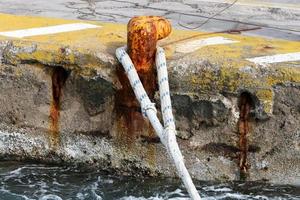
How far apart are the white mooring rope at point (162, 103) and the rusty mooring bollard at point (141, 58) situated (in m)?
0.07

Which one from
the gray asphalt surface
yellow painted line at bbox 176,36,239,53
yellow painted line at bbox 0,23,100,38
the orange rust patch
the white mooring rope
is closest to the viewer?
the white mooring rope

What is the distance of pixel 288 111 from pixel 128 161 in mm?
1142

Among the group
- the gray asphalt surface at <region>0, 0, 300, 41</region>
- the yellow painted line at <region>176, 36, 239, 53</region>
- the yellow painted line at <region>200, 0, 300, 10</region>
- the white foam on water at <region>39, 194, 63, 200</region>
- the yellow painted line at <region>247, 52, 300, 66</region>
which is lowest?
the white foam on water at <region>39, 194, 63, 200</region>

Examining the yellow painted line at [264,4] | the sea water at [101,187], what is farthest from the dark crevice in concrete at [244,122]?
the yellow painted line at [264,4]

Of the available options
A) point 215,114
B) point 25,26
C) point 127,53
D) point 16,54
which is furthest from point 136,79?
point 25,26

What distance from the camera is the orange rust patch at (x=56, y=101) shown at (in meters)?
5.22

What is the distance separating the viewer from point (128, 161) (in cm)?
520

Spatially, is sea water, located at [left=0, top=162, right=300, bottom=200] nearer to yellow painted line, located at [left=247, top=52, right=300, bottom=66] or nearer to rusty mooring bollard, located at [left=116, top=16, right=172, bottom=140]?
rusty mooring bollard, located at [left=116, top=16, right=172, bottom=140]

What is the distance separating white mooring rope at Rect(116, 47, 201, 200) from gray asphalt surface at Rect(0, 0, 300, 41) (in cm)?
278

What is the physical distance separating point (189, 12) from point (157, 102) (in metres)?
3.83

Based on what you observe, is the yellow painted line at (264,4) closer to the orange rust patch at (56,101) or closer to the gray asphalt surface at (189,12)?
the gray asphalt surface at (189,12)

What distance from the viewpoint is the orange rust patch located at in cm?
522

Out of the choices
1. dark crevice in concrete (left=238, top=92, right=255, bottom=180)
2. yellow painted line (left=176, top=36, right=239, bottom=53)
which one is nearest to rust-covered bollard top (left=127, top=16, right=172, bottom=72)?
yellow painted line (left=176, top=36, right=239, bottom=53)

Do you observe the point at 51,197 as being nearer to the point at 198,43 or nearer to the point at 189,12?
the point at 198,43
